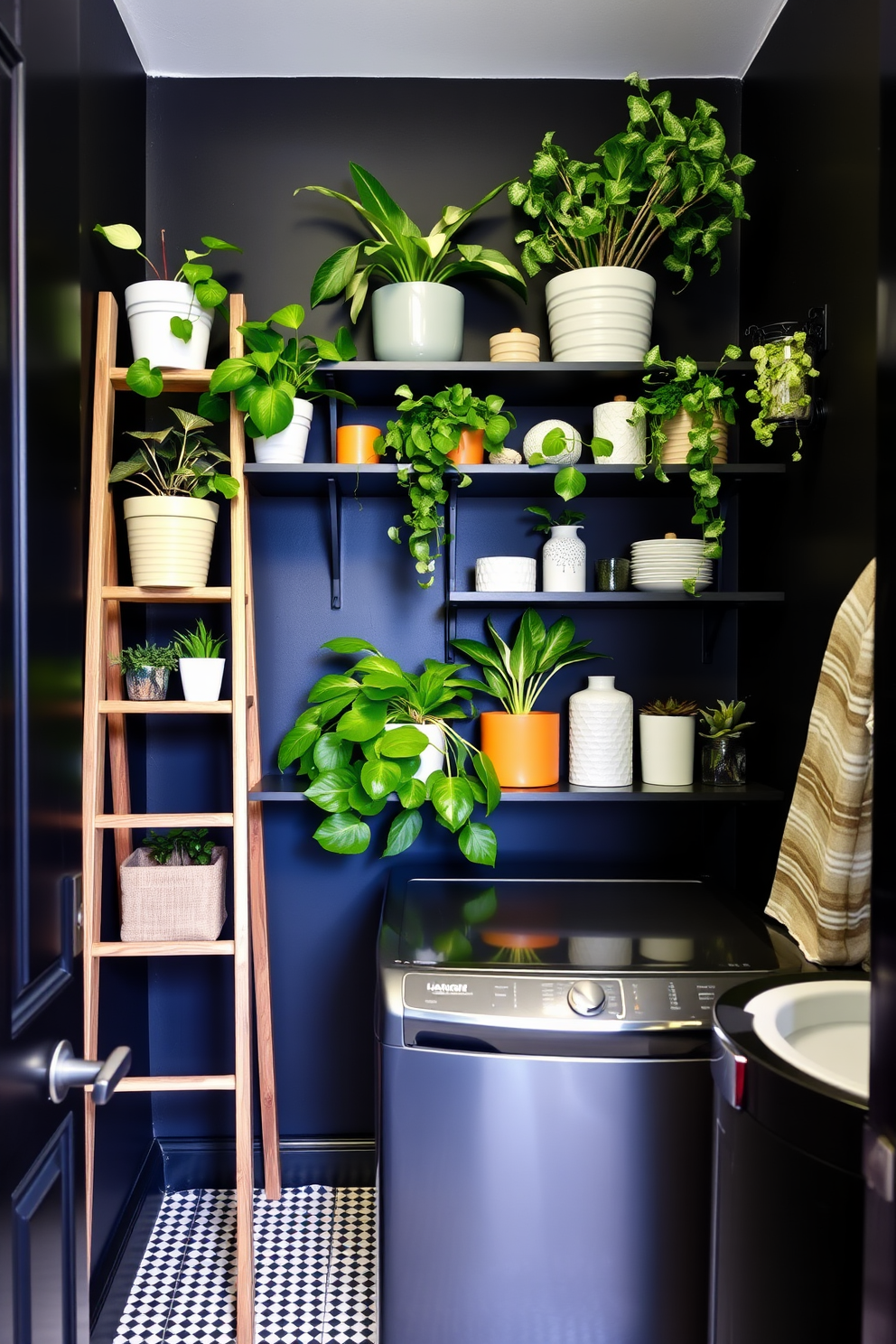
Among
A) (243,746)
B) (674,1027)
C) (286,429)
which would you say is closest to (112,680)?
(243,746)

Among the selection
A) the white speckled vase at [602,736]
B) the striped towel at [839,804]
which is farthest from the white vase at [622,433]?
the striped towel at [839,804]

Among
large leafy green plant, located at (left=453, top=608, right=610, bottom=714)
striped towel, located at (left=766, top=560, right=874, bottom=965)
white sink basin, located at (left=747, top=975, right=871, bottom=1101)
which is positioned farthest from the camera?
large leafy green plant, located at (left=453, top=608, right=610, bottom=714)

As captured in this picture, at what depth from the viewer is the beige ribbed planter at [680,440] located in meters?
1.86

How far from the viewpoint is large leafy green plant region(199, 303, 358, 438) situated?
1743mm

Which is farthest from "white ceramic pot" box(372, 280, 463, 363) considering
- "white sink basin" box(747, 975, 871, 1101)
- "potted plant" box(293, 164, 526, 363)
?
"white sink basin" box(747, 975, 871, 1101)

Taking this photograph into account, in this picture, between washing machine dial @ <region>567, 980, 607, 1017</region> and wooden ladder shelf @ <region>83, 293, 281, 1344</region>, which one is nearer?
washing machine dial @ <region>567, 980, 607, 1017</region>

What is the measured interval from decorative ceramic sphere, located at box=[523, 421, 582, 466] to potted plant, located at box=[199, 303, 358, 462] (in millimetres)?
361

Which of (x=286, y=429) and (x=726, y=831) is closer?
(x=286, y=429)

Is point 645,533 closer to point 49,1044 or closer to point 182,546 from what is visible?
point 182,546

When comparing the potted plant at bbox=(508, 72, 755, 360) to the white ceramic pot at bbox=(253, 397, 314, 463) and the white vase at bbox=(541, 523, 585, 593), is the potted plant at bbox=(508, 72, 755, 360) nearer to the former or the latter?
the white vase at bbox=(541, 523, 585, 593)

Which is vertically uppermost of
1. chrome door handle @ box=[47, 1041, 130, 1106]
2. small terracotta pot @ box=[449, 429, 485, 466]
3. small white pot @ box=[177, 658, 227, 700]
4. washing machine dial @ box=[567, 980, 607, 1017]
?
small terracotta pot @ box=[449, 429, 485, 466]

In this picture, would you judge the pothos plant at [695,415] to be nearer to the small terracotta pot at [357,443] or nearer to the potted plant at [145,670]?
the small terracotta pot at [357,443]

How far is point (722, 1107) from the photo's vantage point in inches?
41.5

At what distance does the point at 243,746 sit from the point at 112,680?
0.33m
